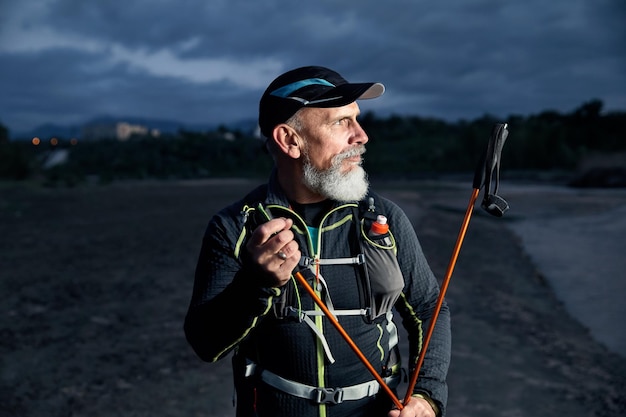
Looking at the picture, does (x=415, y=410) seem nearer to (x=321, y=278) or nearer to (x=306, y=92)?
(x=321, y=278)

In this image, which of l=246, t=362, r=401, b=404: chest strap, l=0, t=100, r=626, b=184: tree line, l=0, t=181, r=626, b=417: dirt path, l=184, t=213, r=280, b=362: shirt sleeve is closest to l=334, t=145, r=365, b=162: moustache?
l=184, t=213, r=280, b=362: shirt sleeve

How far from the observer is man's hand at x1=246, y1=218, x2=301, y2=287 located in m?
1.75

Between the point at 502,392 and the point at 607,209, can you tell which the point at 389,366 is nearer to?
the point at 502,392

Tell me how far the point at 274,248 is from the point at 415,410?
83cm

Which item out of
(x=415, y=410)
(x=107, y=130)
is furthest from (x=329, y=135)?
(x=107, y=130)

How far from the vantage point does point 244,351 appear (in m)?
2.26

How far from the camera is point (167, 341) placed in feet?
22.0

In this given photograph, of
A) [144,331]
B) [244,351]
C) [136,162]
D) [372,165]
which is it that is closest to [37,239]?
[144,331]

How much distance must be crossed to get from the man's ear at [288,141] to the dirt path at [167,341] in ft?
11.1

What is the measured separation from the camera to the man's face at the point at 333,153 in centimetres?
219

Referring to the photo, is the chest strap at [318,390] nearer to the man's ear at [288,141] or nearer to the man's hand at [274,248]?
the man's hand at [274,248]

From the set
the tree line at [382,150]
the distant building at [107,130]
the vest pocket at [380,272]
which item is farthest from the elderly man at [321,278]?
the distant building at [107,130]

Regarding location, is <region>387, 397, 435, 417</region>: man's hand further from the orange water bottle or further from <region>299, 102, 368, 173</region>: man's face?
<region>299, 102, 368, 173</region>: man's face

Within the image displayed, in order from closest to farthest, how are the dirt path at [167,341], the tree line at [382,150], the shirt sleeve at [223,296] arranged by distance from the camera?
the shirt sleeve at [223,296] → the dirt path at [167,341] → the tree line at [382,150]
